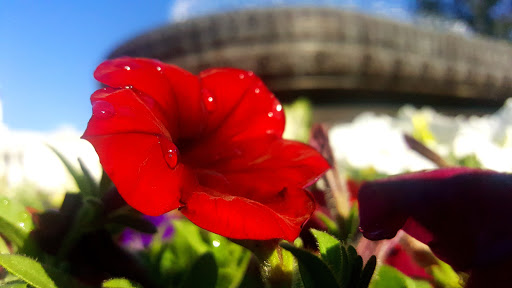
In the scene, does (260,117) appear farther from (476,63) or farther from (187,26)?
(476,63)

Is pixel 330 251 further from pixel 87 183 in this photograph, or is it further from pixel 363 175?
pixel 363 175

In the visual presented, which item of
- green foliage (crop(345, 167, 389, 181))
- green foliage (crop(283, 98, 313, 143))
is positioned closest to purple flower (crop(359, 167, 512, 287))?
green foliage (crop(345, 167, 389, 181))

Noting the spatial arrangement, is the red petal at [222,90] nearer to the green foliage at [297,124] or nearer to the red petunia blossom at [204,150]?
the red petunia blossom at [204,150]

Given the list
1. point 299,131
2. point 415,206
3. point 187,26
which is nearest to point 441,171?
point 415,206

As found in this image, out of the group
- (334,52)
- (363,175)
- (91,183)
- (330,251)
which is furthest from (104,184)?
(334,52)

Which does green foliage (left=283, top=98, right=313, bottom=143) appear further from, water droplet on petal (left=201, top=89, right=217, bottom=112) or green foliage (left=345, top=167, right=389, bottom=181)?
water droplet on petal (left=201, top=89, right=217, bottom=112)

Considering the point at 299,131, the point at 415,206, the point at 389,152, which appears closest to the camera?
the point at 415,206
